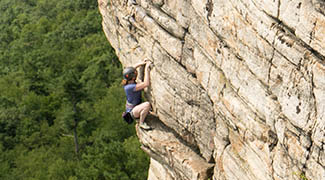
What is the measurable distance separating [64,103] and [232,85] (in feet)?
116

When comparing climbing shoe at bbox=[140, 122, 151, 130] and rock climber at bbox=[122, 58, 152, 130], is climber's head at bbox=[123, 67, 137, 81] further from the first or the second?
climbing shoe at bbox=[140, 122, 151, 130]

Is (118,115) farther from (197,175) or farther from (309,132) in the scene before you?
(309,132)

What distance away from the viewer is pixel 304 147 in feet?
26.5

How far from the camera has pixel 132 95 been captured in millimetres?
13352

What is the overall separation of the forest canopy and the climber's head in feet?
55.3

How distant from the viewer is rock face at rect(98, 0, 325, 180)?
7.70 m

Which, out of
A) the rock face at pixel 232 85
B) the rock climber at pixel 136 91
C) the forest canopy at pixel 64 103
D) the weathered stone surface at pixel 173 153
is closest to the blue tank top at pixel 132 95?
the rock climber at pixel 136 91

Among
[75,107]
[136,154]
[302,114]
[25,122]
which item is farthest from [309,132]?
[25,122]

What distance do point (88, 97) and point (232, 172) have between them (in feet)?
121

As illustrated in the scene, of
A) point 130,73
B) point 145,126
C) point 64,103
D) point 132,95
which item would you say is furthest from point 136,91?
point 64,103

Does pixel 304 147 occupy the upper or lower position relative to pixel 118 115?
upper

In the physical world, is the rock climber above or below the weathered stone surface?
above

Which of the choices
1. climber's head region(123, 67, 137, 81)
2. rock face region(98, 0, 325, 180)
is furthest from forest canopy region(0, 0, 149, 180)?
climber's head region(123, 67, 137, 81)

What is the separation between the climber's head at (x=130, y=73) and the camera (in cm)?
1260
